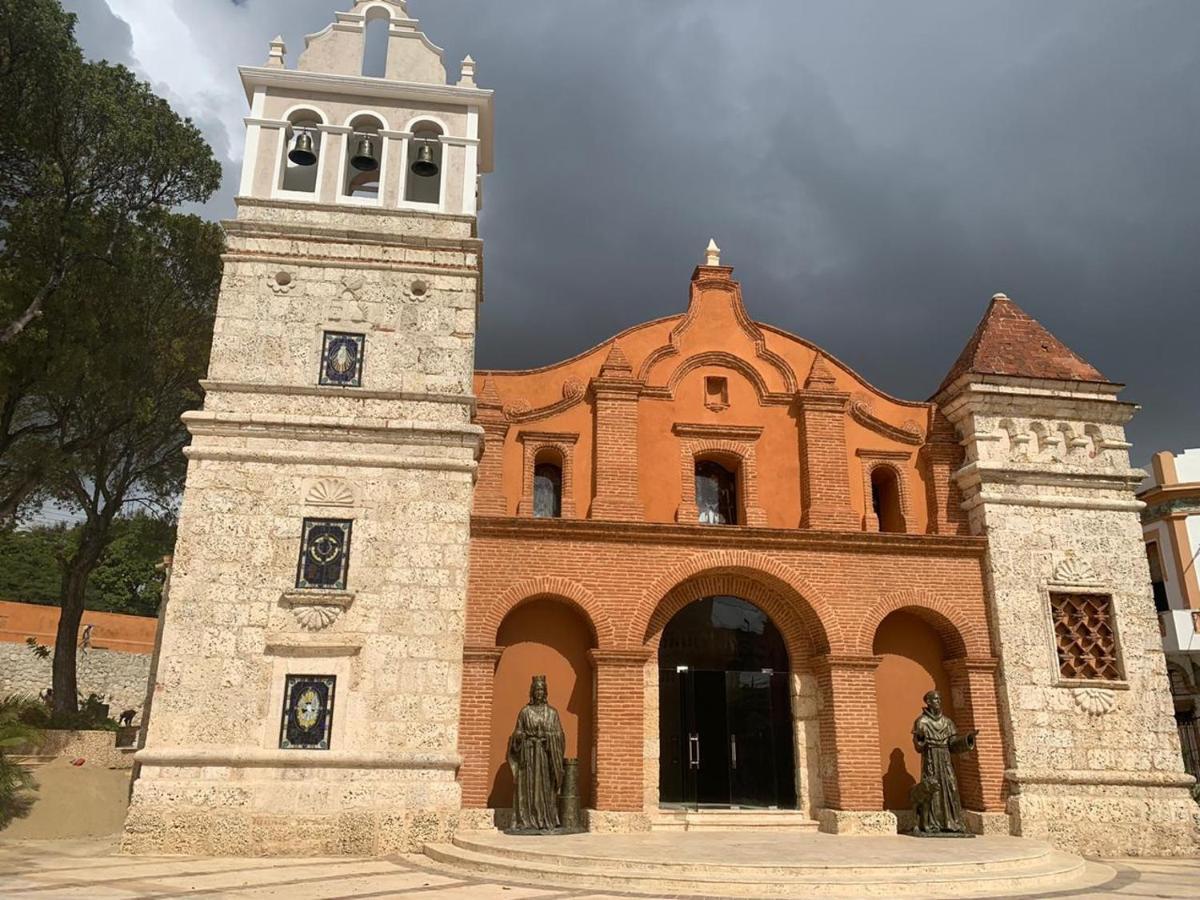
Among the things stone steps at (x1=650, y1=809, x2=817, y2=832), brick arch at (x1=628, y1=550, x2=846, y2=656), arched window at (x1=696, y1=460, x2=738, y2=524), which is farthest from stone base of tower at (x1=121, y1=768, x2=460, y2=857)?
arched window at (x1=696, y1=460, x2=738, y2=524)

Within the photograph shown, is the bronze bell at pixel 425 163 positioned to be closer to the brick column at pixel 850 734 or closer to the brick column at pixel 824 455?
the brick column at pixel 824 455

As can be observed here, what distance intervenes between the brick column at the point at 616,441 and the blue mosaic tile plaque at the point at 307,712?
15.6 feet

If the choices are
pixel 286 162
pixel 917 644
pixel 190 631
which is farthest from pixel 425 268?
pixel 917 644

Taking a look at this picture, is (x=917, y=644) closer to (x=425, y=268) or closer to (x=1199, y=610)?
(x=425, y=268)

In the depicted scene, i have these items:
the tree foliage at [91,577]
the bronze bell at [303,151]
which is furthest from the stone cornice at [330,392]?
the tree foliage at [91,577]

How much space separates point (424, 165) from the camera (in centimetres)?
1407

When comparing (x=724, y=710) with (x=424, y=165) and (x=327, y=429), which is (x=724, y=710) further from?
(x=424, y=165)

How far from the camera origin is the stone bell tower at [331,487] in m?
11.0

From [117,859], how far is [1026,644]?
12.7 metres

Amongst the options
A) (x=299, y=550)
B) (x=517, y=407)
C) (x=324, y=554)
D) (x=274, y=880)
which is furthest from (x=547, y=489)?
(x=274, y=880)

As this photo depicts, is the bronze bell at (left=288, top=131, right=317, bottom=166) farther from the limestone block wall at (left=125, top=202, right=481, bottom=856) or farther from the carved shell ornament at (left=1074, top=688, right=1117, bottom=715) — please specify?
the carved shell ornament at (left=1074, top=688, right=1117, bottom=715)

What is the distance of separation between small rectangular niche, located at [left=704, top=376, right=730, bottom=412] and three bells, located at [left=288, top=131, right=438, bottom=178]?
574cm

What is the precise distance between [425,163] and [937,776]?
39.0 feet

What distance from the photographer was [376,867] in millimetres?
10000
